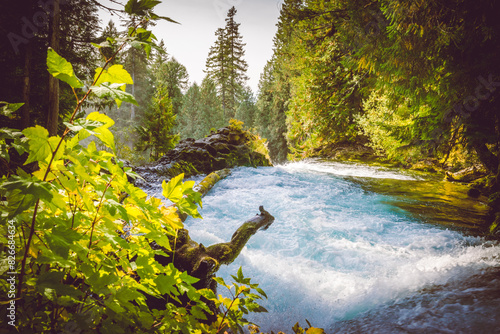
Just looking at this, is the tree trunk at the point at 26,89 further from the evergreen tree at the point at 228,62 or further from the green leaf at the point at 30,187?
the evergreen tree at the point at 228,62

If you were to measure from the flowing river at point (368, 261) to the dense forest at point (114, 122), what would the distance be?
1304 mm

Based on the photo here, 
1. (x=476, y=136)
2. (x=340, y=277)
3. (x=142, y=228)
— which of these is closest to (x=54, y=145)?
(x=142, y=228)

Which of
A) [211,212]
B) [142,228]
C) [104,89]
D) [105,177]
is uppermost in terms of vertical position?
[104,89]

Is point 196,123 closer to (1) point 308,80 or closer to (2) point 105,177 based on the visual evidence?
(1) point 308,80

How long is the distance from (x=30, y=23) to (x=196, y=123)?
29.0 metres

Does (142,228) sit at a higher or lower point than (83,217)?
lower

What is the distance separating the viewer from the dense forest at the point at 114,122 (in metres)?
0.76

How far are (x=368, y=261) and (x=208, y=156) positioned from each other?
7744 mm

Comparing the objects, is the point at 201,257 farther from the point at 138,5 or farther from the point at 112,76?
the point at 138,5

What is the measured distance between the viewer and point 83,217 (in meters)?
0.86

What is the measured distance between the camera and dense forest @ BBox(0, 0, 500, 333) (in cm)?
76

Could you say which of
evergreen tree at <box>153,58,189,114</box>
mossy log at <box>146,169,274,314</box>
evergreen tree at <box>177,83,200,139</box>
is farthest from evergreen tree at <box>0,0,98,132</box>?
evergreen tree at <box>177,83,200,139</box>

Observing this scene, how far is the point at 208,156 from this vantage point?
973 cm

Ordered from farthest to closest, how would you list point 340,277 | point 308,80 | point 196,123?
1. point 196,123
2. point 308,80
3. point 340,277
